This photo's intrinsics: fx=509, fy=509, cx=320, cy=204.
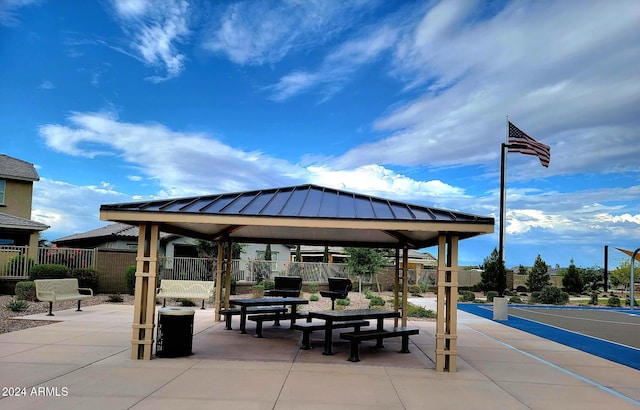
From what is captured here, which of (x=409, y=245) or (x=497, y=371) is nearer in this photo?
(x=497, y=371)

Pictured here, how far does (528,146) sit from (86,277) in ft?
63.4

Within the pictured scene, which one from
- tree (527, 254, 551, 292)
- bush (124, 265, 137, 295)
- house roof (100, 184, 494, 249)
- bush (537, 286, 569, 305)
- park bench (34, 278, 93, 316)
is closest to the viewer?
house roof (100, 184, 494, 249)

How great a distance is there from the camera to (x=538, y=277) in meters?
38.4

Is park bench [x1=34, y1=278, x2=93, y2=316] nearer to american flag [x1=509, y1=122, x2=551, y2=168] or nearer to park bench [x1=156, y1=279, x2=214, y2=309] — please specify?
park bench [x1=156, y1=279, x2=214, y2=309]

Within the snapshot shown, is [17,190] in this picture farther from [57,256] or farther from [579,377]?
[579,377]

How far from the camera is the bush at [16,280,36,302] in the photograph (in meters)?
17.9

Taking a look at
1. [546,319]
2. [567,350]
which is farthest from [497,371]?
[546,319]

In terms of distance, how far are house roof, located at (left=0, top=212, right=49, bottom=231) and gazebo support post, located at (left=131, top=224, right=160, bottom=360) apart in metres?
19.9

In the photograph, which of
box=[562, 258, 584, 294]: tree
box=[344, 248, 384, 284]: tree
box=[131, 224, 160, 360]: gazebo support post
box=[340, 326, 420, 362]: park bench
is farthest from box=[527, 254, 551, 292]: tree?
box=[131, 224, 160, 360]: gazebo support post

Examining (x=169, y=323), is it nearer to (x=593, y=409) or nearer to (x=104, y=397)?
(x=104, y=397)

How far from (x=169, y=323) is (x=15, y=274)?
17467 mm

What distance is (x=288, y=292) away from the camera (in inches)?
→ 668

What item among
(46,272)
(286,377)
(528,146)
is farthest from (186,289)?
(528,146)

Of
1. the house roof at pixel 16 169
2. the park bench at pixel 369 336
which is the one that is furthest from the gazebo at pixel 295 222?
the house roof at pixel 16 169
